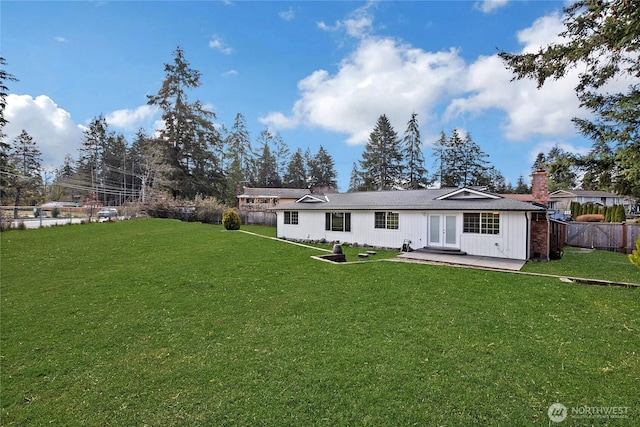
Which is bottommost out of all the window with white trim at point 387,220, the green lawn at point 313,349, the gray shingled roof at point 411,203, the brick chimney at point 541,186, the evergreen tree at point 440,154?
the green lawn at point 313,349

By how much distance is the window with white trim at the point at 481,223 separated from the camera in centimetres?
→ 1175

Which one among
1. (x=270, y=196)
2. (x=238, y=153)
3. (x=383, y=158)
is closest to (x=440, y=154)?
(x=383, y=158)

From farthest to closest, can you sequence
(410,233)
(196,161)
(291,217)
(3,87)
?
(196,161) → (3,87) → (291,217) → (410,233)

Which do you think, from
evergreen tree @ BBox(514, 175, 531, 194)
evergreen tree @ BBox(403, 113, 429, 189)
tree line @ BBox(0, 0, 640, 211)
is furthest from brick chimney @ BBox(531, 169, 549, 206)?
evergreen tree @ BBox(514, 175, 531, 194)

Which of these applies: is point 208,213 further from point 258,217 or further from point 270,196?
point 270,196

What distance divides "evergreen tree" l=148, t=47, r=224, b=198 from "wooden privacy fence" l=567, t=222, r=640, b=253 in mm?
35716

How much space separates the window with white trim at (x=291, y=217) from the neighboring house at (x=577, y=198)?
40.5m

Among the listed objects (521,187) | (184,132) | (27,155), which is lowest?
(521,187)

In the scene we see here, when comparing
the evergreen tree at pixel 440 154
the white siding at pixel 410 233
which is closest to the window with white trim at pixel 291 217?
the white siding at pixel 410 233

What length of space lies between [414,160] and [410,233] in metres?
29.7

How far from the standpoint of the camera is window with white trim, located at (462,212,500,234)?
11750mm

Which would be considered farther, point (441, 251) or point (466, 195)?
point (466, 195)

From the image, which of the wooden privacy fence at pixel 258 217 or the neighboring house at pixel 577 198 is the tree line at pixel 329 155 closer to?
the neighboring house at pixel 577 198

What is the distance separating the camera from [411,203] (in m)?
13.9
